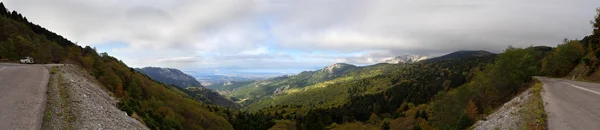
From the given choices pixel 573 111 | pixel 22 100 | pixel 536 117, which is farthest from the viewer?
pixel 573 111

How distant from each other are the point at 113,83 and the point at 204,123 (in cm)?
2336

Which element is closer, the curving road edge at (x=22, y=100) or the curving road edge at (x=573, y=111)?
the curving road edge at (x=22, y=100)

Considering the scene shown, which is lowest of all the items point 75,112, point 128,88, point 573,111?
point 573,111

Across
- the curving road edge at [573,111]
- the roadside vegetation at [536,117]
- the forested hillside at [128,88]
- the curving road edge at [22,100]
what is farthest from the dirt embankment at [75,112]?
the curving road edge at [573,111]

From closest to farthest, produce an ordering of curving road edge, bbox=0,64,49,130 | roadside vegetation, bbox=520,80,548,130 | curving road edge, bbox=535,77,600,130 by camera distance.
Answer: curving road edge, bbox=0,64,49,130 → curving road edge, bbox=535,77,600,130 → roadside vegetation, bbox=520,80,548,130

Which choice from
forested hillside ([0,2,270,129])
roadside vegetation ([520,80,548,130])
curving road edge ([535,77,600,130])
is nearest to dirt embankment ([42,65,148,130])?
forested hillside ([0,2,270,129])

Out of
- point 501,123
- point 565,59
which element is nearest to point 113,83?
point 501,123

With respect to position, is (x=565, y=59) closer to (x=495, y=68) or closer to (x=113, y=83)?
(x=495, y=68)

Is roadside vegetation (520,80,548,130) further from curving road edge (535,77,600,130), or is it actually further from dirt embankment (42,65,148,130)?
dirt embankment (42,65,148,130)

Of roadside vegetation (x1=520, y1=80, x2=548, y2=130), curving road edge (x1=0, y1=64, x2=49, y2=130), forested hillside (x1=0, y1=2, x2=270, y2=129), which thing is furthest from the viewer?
forested hillside (x1=0, y1=2, x2=270, y2=129)

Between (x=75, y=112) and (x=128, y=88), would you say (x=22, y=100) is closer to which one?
(x=75, y=112)

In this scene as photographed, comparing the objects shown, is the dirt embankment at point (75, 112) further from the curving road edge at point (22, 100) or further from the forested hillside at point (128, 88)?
the forested hillside at point (128, 88)

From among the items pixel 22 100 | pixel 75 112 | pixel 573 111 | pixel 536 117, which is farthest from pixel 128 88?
pixel 573 111

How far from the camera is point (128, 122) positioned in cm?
2267
